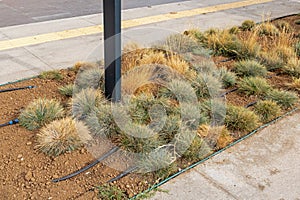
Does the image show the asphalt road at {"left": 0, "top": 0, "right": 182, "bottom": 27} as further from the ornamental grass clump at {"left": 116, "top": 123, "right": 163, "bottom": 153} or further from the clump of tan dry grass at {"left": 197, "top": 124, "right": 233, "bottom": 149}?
the clump of tan dry grass at {"left": 197, "top": 124, "right": 233, "bottom": 149}

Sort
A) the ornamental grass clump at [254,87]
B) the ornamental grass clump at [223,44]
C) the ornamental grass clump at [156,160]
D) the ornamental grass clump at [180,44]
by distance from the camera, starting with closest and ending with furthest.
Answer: the ornamental grass clump at [156,160], the ornamental grass clump at [254,87], the ornamental grass clump at [180,44], the ornamental grass clump at [223,44]

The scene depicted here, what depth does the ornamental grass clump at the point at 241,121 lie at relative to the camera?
3.01 meters

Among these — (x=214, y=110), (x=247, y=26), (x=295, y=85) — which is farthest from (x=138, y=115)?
(x=247, y=26)

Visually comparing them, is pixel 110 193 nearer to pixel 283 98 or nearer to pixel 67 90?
pixel 67 90

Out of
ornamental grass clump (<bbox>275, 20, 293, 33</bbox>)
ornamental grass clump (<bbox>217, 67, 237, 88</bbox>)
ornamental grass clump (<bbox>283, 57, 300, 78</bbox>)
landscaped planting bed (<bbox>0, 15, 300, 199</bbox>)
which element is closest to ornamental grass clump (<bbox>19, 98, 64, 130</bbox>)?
landscaped planting bed (<bbox>0, 15, 300, 199</bbox>)

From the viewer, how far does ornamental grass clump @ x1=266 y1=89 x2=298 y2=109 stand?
11.3 ft

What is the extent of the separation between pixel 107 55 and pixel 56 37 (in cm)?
235

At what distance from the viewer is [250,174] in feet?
8.29

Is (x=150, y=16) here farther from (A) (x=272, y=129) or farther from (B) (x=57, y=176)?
(B) (x=57, y=176)

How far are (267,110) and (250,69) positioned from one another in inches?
31.7

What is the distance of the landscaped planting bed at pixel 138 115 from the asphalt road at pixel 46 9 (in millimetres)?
2483

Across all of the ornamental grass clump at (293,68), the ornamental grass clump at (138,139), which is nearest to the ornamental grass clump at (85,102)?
the ornamental grass clump at (138,139)

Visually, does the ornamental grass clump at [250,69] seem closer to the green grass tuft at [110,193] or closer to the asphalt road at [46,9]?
the green grass tuft at [110,193]

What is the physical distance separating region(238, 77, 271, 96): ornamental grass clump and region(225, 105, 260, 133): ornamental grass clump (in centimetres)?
53
